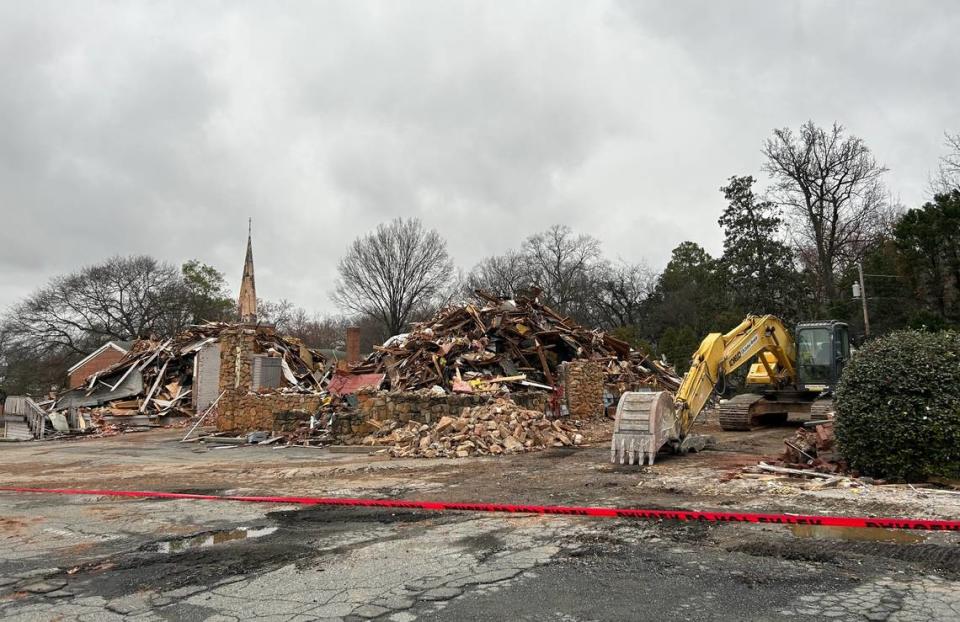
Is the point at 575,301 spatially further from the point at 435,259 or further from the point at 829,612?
the point at 829,612

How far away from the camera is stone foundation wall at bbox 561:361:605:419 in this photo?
18.0 m

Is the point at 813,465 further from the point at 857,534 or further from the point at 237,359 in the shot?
the point at 237,359

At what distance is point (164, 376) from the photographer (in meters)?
26.2

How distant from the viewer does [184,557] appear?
5320 millimetres

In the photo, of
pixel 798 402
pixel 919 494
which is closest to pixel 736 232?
pixel 798 402

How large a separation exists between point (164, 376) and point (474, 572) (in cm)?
2513

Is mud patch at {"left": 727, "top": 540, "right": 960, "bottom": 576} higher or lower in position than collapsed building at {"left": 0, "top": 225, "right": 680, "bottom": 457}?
lower

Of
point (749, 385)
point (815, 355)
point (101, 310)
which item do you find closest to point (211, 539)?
point (815, 355)

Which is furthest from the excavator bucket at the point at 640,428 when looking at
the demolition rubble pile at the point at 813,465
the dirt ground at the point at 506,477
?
the demolition rubble pile at the point at 813,465

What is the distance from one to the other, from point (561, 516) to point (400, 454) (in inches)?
269

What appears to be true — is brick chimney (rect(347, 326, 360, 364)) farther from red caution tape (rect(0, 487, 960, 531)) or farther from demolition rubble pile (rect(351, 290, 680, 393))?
red caution tape (rect(0, 487, 960, 531))

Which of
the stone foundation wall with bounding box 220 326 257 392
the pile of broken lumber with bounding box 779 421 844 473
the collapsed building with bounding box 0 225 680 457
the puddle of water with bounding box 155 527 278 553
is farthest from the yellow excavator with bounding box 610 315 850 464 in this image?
the stone foundation wall with bounding box 220 326 257 392

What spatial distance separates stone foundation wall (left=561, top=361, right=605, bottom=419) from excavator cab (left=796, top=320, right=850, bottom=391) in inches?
214

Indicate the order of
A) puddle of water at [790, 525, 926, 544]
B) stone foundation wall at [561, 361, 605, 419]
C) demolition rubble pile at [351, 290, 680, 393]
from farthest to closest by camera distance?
stone foundation wall at [561, 361, 605, 419]
demolition rubble pile at [351, 290, 680, 393]
puddle of water at [790, 525, 926, 544]
